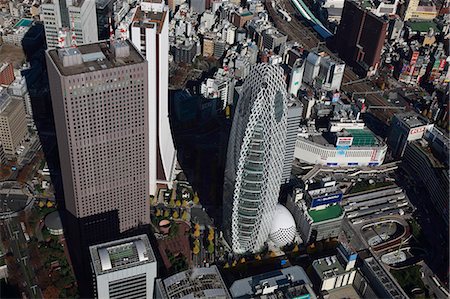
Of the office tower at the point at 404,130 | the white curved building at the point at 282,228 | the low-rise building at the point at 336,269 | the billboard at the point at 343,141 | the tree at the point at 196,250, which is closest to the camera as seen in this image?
the low-rise building at the point at 336,269

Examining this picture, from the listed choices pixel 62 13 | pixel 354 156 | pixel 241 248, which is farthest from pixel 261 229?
pixel 62 13

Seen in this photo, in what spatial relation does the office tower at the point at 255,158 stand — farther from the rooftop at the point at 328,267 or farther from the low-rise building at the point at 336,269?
the low-rise building at the point at 336,269

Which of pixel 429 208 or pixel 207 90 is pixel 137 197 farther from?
pixel 429 208

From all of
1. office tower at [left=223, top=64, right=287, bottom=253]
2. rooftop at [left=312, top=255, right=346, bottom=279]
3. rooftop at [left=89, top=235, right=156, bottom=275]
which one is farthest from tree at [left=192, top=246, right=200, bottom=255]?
rooftop at [left=89, top=235, right=156, bottom=275]

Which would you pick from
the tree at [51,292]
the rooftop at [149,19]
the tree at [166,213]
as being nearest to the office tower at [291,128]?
the tree at [166,213]

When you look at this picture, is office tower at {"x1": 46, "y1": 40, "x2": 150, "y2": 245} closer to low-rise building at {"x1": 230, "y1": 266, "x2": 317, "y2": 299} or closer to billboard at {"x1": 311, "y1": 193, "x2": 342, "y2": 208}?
low-rise building at {"x1": 230, "y1": 266, "x2": 317, "y2": 299}

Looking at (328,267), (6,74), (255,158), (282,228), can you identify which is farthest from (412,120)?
(6,74)

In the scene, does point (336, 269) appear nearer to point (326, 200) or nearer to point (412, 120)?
point (326, 200)
